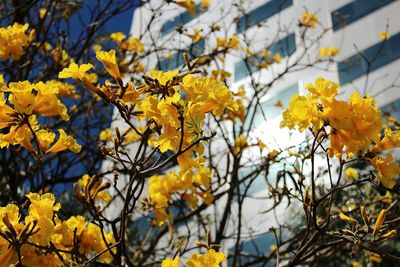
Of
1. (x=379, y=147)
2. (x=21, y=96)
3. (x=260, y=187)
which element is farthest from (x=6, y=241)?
(x=260, y=187)

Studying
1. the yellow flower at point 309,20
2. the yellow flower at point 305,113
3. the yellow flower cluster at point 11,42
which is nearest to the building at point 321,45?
the yellow flower at point 309,20

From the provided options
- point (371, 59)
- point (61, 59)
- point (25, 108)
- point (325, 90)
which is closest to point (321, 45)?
point (371, 59)

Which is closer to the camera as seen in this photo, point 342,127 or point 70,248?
point 342,127

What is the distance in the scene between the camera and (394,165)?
200 centimetres

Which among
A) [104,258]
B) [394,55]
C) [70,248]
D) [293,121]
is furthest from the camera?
[394,55]

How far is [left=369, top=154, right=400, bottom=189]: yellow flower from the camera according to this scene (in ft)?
6.45

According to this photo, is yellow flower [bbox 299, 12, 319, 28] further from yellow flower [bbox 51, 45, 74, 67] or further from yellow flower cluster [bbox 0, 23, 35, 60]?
yellow flower cluster [bbox 0, 23, 35, 60]

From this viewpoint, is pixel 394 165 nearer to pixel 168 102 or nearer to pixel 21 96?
pixel 168 102

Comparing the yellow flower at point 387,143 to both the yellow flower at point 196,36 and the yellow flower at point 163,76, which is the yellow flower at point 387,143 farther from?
the yellow flower at point 196,36

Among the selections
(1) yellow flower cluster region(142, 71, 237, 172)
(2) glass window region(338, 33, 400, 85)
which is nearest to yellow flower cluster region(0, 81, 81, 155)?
(1) yellow flower cluster region(142, 71, 237, 172)

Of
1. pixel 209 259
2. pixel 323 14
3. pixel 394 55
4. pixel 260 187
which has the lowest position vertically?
pixel 209 259

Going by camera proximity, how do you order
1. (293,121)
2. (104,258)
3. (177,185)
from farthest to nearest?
(177,185), (104,258), (293,121)

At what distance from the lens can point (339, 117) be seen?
5.77ft

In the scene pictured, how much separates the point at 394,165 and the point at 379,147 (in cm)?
10
